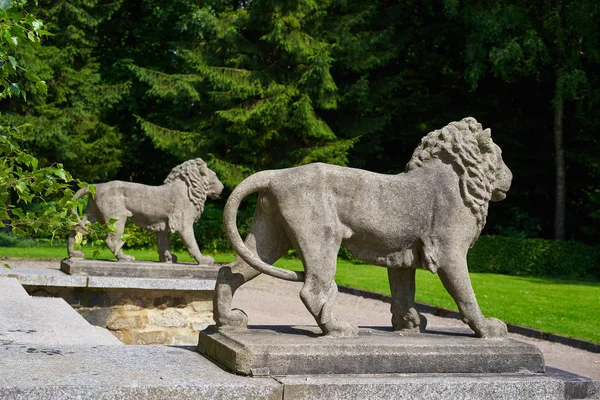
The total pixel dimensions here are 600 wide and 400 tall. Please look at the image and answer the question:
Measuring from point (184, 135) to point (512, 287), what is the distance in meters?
12.8

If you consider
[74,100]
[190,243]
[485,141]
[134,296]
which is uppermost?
[74,100]

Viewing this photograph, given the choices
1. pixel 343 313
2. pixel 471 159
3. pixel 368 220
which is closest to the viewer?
pixel 368 220

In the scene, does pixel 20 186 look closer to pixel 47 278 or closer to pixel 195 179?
pixel 47 278

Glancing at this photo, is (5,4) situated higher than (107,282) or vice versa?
(5,4)

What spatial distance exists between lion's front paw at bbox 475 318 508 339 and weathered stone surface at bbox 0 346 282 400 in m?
1.47

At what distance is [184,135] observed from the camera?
82.5ft

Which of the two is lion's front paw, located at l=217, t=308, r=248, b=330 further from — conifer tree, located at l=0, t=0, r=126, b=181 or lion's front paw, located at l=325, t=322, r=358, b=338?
conifer tree, located at l=0, t=0, r=126, b=181

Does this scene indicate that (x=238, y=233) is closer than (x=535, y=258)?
Yes

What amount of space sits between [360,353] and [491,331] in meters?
0.98

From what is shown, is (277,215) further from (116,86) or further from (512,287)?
(116,86)

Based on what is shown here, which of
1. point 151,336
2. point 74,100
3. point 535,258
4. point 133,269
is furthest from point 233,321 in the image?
point 74,100

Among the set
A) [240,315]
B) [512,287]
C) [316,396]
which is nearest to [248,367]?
[316,396]

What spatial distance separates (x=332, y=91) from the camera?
24.9m

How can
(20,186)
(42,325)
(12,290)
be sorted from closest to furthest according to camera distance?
1. (20,186)
2. (42,325)
3. (12,290)
